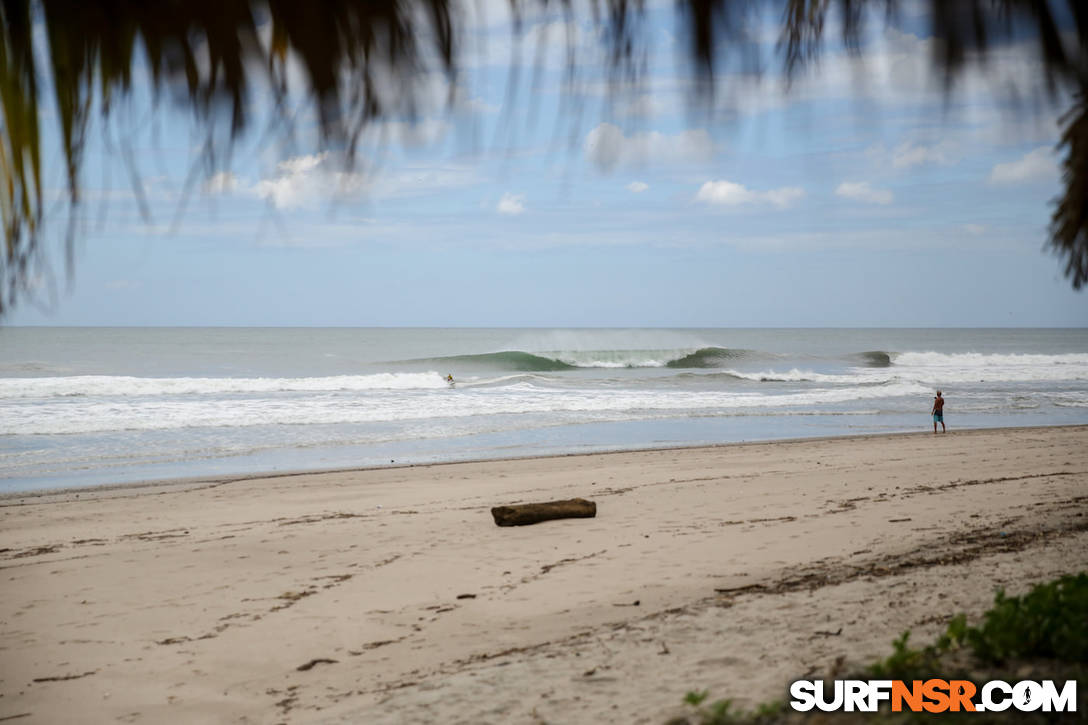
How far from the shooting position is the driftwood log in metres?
8.26

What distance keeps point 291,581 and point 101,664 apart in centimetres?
177

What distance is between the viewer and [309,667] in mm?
4762

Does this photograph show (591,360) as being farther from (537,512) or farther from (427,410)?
(537,512)

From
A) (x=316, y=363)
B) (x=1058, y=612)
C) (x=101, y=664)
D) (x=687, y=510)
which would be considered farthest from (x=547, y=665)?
(x=316, y=363)

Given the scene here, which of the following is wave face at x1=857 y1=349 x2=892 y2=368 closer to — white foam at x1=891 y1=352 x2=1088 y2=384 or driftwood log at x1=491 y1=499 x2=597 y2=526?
white foam at x1=891 y1=352 x2=1088 y2=384

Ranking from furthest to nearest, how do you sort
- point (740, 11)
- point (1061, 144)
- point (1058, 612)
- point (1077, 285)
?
1. point (1058, 612)
2. point (1077, 285)
3. point (1061, 144)
4. point (740, 11)

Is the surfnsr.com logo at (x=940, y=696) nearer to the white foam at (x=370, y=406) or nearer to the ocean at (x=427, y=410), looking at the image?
the ocean at (x=427, y=410)

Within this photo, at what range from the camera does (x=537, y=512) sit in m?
8.32

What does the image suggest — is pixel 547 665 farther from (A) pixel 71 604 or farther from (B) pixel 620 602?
(A) pixel 71 604

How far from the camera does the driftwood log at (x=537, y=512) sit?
8258mm

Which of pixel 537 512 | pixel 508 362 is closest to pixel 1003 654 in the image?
pixel 537 512

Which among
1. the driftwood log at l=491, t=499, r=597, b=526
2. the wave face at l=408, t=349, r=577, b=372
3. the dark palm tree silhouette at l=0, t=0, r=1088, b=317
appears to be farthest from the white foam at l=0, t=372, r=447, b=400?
the dark palm tree silhouette at l=0, t=0, r=1088, b=317

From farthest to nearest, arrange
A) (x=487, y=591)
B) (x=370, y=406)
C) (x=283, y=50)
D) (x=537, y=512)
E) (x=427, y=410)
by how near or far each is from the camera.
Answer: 1. (x=370, y=406)
2. (x=427, y=410)
3. (x=537, y=512)
4. (x=487, y=591)
5. (x=283, y=50)

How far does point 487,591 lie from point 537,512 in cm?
230
